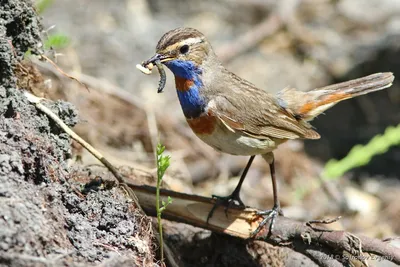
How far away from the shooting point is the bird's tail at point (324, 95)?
5625mm

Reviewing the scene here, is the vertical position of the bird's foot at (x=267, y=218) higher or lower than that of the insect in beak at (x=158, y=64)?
lower

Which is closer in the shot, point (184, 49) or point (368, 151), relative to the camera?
point (184, 49)

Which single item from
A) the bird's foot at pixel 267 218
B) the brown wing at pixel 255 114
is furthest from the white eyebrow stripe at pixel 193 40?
the bird's foot at pixel 267 218

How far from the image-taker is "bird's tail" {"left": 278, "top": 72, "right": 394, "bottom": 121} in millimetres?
5625

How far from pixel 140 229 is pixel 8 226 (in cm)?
105

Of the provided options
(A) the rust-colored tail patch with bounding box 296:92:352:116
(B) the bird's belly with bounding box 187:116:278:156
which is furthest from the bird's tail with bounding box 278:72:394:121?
(B) the bird's belly with bounding box 187:116:278:156

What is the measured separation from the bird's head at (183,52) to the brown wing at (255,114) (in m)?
0.30

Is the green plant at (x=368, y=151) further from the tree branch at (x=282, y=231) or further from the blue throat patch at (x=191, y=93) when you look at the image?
the blue throat patch at (x=191, y=93)

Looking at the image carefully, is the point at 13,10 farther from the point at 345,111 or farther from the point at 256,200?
the point at 345,111

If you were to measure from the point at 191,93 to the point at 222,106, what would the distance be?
274mm

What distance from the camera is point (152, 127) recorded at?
7.32 meters

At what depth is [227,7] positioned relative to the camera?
9945 millimetres

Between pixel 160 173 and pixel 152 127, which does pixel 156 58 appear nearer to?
pixel 160 173

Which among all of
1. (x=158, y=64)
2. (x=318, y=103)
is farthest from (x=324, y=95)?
(x=158, y=64)
